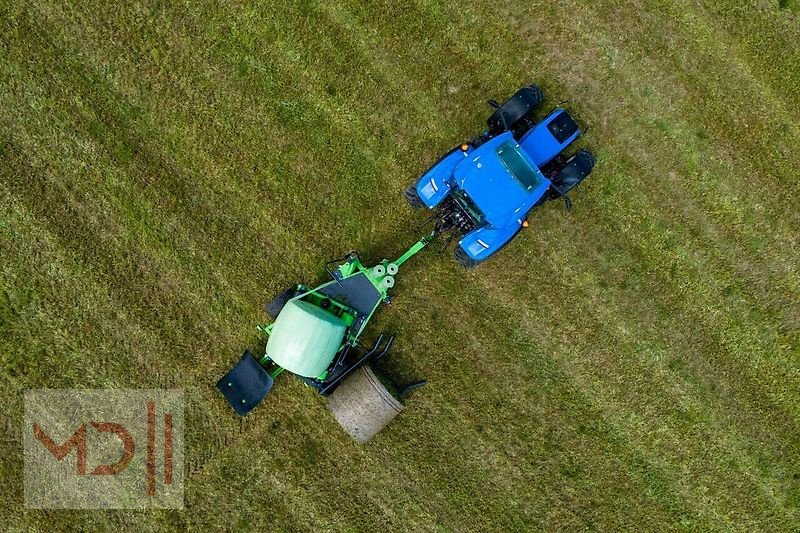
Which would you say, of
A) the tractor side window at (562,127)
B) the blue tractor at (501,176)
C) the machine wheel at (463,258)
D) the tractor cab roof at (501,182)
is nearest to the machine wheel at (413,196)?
A: the blue tractor at (501,176)

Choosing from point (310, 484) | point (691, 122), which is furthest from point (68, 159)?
point (691, 122)

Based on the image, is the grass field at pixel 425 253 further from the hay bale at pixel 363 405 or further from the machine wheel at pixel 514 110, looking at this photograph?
the hay bale at pixel 363 405

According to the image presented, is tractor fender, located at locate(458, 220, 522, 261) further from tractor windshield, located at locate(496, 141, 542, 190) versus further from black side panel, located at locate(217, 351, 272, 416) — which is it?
black side panel, located at locate(217, 351, 272, 416)

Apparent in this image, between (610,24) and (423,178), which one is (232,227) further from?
(610,24)

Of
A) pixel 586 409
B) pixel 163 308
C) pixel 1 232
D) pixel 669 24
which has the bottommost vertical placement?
pixel 586 409

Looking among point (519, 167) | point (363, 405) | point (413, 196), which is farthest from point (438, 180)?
→ point (363, 405)

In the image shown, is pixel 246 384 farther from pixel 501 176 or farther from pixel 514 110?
pixel 514 110

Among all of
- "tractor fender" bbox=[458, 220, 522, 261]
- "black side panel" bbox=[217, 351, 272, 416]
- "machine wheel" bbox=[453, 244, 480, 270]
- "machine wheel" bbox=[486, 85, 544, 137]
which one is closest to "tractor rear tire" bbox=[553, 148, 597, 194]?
"tractor fender" bbox=[458, 220, 522, 261]
